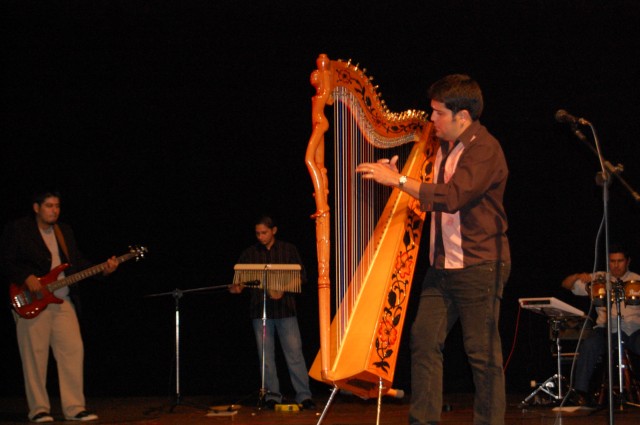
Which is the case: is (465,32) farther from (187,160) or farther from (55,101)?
(55,101)

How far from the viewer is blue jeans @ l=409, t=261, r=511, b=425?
3.08 meters

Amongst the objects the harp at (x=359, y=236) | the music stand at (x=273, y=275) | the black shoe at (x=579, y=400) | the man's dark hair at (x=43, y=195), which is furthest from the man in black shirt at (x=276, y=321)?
the harp at (x=359, y=236)

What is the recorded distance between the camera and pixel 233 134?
24.6ft

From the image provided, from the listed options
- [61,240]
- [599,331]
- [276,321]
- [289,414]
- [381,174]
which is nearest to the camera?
[381,174]

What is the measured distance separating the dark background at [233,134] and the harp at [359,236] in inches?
137

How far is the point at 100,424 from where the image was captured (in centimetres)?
552

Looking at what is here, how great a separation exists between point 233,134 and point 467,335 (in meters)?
4.70

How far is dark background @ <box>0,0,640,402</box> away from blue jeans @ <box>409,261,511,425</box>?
4.23 meters

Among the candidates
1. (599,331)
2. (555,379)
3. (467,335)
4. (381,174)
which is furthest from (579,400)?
(381,174)

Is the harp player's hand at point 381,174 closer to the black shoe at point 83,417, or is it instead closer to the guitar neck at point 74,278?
the guitar neck at point 74,278

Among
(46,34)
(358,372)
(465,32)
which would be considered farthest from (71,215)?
(358,372)

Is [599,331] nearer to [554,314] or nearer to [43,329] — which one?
[554,314]

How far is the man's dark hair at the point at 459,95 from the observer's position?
3.19 meters

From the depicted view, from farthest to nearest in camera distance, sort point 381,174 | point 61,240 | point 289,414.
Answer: point 289,414 < point 61,240 < point 381,174
